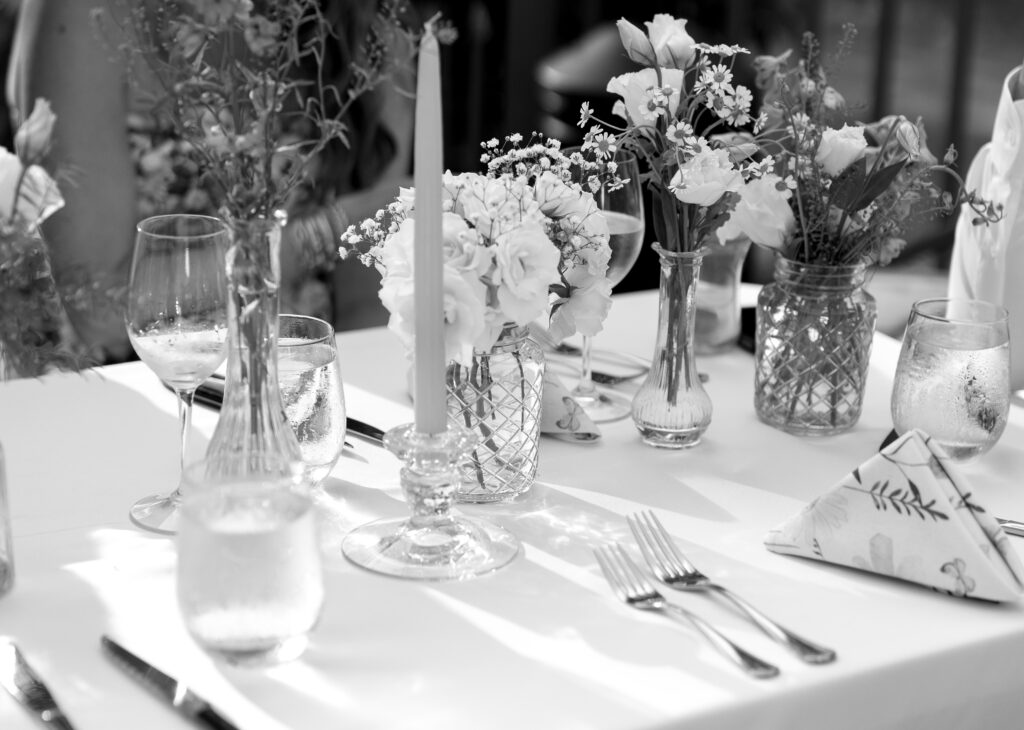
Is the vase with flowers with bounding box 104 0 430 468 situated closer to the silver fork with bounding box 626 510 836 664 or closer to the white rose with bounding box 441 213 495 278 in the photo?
the white rose with bounding box 441 213 495 278

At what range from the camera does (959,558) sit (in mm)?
931

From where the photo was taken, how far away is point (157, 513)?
41.4 inches

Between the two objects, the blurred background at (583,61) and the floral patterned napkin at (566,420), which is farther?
the blurred background at (583,61)

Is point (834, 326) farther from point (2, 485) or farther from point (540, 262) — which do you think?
point (2, 485)

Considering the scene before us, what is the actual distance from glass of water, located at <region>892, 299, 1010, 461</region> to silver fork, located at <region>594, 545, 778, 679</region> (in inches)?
15.5

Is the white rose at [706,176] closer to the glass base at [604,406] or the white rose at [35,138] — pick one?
the glass base at [604,406]

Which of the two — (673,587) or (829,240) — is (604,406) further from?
(673,587)

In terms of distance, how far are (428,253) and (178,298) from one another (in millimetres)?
243

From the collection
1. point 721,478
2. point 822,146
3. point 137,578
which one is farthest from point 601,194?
point 137,578

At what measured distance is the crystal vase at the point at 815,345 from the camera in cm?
126

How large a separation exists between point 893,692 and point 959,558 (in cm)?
14

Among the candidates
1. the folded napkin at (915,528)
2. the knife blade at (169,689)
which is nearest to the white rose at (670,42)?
the folded napkin at (915,528)

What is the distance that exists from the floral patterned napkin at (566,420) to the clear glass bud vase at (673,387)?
51mm

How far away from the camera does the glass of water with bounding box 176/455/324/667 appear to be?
757mm
